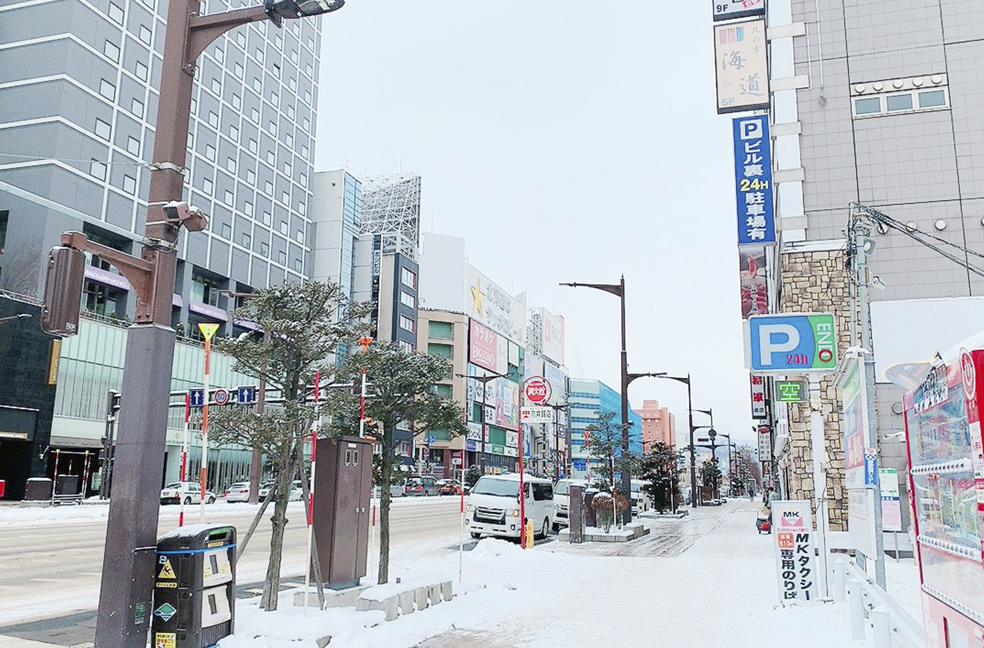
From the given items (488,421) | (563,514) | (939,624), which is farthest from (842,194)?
(488,421)

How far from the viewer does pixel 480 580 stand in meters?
12.9

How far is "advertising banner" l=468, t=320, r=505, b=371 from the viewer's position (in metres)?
102

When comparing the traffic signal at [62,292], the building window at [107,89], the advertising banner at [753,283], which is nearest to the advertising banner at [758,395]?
the advertising banner at [753,283]

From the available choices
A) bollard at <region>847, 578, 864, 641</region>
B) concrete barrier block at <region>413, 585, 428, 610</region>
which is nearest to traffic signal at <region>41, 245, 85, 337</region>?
concrete barrier block at <region>413, 585, 428, 610</region>

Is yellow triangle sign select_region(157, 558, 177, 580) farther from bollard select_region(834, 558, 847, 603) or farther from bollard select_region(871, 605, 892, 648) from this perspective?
bollard select_region(834, 558, 847, 603)

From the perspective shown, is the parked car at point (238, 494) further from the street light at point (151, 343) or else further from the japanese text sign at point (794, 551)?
the street light at point (151, 343)

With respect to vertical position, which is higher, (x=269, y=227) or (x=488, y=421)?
(x=269, y=227)

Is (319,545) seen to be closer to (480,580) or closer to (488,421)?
(480,580)

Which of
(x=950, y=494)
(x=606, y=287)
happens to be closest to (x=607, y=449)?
(x=606, y=287)

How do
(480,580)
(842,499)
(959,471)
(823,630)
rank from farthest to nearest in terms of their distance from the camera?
(842,499) → (480,580) → (823,630) → (959,471)

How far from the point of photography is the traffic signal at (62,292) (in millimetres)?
5758

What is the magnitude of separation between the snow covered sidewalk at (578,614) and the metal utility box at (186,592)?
1.49ft

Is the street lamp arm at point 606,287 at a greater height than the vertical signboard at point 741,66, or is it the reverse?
the vertical signboard at point 741,66

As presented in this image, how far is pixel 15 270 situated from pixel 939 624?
4892 centimetres
